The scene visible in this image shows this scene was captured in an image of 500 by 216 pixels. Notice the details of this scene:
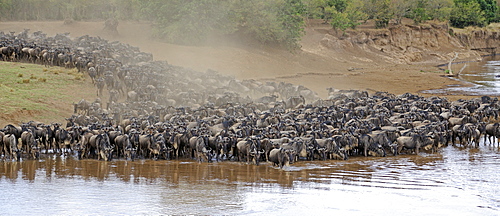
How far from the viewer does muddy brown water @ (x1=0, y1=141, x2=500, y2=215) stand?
12672 mm

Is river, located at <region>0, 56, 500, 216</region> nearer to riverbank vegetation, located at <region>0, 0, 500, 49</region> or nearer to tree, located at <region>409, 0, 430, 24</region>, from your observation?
riverbank vegetation, located at <region>0, 0, 500, 49</region>

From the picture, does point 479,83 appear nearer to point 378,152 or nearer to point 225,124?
point 378,152

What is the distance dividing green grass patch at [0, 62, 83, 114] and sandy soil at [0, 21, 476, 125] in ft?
42.1

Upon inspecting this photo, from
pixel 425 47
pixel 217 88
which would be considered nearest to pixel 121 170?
pixel 217 88

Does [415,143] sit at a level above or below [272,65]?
below

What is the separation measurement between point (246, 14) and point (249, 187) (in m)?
40.4

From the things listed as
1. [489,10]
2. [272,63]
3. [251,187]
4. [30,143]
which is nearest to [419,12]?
[489,10]

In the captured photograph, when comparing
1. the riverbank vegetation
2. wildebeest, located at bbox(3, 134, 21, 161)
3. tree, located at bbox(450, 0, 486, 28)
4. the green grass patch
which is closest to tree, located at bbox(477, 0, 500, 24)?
the riverbank vegetation

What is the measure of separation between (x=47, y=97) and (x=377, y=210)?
17.5m

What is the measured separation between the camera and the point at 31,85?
27625 millimetres

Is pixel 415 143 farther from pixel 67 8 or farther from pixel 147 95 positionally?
pixel 67 8

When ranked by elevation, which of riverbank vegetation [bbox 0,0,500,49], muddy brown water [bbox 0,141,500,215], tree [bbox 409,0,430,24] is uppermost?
tree [bbox 409,0,430,24]

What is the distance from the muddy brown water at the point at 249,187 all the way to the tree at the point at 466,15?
81.4 m

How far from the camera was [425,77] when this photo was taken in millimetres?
47156
